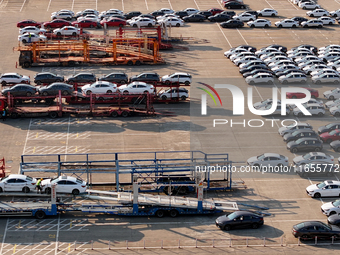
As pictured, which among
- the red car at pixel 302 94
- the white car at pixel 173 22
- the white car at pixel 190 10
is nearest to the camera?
the red car at pixel 302 94

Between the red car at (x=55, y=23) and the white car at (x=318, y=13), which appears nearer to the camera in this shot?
the red car at (x=55, y=23)

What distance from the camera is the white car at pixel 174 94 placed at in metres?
74.2

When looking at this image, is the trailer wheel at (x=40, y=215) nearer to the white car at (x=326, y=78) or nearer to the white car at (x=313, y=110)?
the white car at (x=313, y=110)

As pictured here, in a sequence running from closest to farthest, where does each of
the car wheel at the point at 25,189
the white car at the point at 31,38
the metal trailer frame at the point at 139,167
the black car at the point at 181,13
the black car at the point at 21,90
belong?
the car wheel at the point at 25,189 < the metal trailer frame at the point at 139,167 < the black car at the point at 21,90 < the white car at the point at 31,38 < the black car at the point at 181,13

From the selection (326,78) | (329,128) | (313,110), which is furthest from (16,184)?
(326,78)

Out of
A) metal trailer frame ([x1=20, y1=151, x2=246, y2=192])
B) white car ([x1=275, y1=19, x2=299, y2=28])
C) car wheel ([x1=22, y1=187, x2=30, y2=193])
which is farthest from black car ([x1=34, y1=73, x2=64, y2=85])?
white car ([x1=275, y1=19, x2=299, y2=28])

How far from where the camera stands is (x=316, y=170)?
58125mm

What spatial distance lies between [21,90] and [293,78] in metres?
32.1

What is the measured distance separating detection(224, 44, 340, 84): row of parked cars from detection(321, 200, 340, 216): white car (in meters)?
29.9

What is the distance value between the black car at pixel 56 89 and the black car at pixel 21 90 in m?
0.98

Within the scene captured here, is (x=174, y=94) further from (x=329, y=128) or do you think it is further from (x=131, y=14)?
(x=131, y=14)

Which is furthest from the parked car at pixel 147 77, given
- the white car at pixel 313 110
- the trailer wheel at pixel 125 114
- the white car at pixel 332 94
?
the white car at pixel 332 94

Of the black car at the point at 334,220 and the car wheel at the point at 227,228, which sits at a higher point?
the black car at the point at 334,220

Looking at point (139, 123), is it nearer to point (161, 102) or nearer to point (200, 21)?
point (161, 102)
